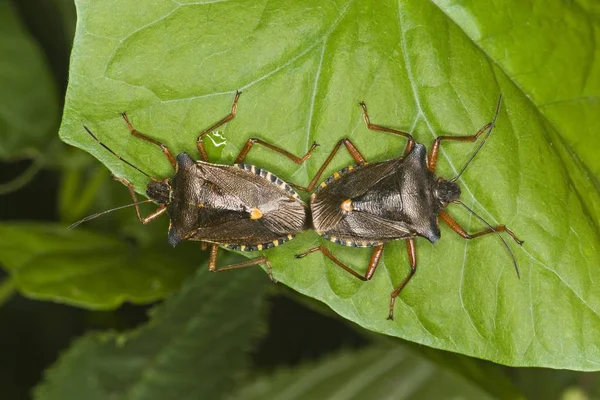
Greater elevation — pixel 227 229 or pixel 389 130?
pixel 389 130

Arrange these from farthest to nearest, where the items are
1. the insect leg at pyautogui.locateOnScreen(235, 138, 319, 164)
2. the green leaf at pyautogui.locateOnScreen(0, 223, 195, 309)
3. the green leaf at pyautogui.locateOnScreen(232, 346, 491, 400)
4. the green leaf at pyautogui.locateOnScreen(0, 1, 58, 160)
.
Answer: the green leaf at pyautogui.locateOnScreen(232, 346, 491, 400) < the green leaf at pyautogui.locateOnScreen(0, 1, 58, 160) < the green leaf at pyautogui.locateOnScreen(0, 223, 195, 309) < the insect leg at pyautogui.locateOnScreen(235, 138, 319, 164)

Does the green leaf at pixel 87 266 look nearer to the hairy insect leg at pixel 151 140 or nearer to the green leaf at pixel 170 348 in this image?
the green leaf at pixel 170 348

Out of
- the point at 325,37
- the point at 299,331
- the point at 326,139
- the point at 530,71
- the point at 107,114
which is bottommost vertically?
the point at 299,331

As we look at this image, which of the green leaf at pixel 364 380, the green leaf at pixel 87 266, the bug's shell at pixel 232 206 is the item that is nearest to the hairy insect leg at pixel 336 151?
the bug's shell at pixel 232 206

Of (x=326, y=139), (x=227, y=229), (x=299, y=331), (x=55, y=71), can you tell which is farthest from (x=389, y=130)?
(x=55, y=71)

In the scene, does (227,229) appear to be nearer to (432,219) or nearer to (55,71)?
(432,219)

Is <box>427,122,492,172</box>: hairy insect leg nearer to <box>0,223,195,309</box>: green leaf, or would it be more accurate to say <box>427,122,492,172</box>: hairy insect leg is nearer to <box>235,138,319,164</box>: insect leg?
<box>235,138,319,164</box>: insect leg

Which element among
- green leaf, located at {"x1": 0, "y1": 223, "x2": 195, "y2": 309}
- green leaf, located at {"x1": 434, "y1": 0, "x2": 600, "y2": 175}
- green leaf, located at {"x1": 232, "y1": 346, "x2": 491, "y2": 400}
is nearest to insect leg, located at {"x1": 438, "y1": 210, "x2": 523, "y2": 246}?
green leaf, located at {"x1": 434, "y1": 0, "x2": 600, "y2": 175}
